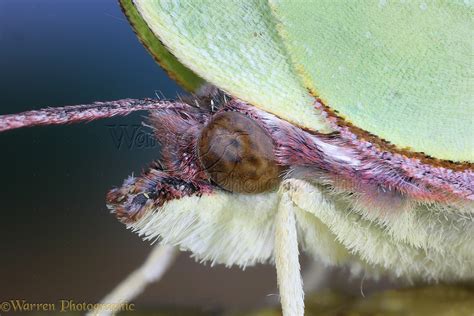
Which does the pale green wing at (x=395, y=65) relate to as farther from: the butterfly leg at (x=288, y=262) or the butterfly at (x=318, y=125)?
the butterfly leg at (x=288, y=262)

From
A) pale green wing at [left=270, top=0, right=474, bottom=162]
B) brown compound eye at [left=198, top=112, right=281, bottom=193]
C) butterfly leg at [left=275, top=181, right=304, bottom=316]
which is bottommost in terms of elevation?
butterfly leg at [left=275, top=181, right=304, bottom=316]

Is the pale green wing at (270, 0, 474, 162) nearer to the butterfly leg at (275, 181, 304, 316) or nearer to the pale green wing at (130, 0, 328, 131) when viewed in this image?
the pale green wing at (130, 0, 328, 131)

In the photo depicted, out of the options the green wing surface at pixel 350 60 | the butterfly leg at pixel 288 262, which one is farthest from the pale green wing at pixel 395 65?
the butterfly leg at pixel 288 262

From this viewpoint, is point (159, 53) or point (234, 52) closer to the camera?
point (234, 52)

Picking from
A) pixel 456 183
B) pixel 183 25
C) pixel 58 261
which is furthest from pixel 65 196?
pixel 456 183

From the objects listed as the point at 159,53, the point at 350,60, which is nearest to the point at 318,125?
the point at 350,60

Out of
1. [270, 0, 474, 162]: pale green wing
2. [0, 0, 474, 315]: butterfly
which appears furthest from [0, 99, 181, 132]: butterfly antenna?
[270, 0, 474, 162]: pale green wing

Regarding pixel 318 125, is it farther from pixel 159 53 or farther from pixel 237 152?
pixel 159 53
